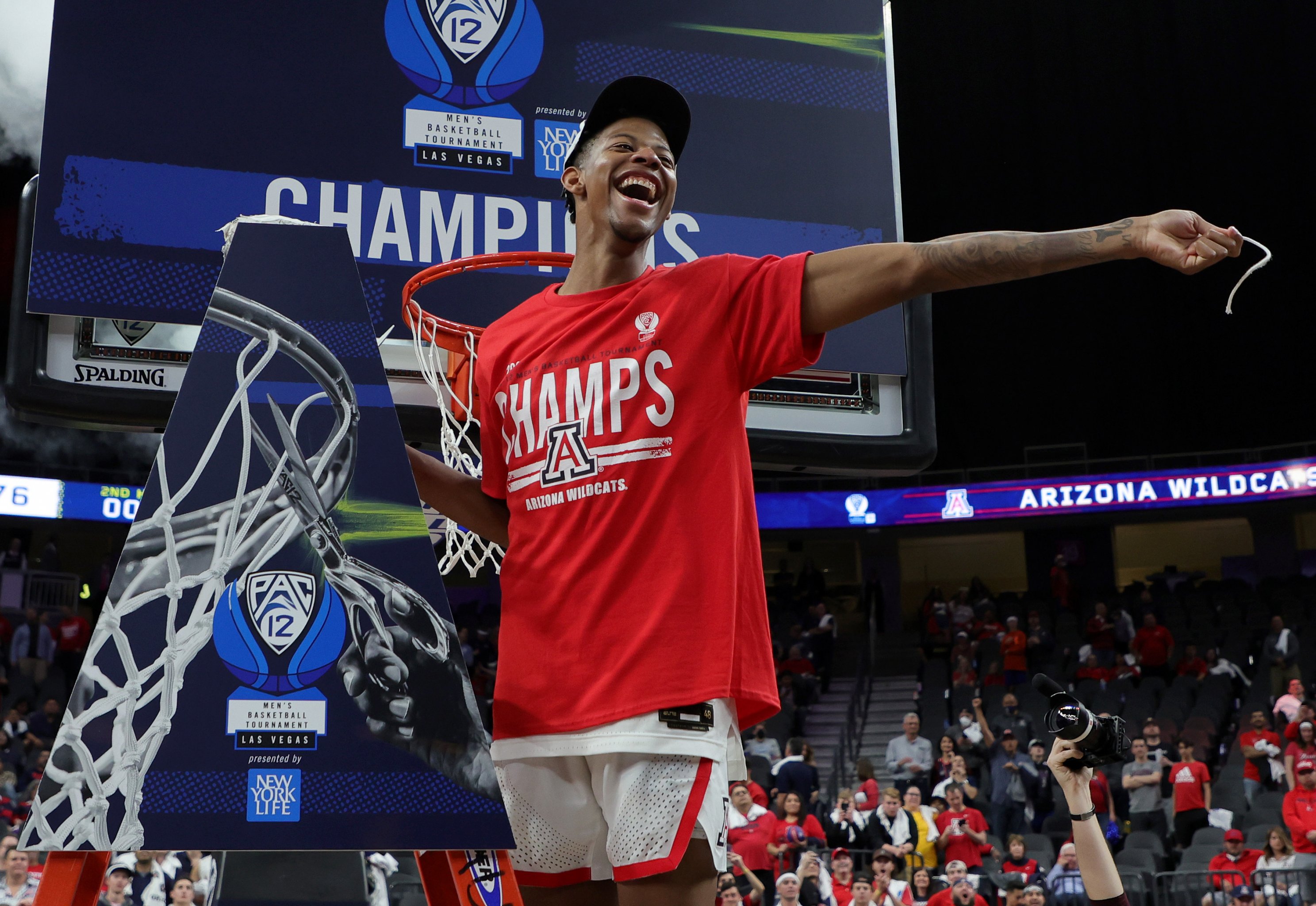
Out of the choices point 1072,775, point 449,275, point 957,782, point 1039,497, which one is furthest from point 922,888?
point 1039,497

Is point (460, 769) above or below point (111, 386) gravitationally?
below

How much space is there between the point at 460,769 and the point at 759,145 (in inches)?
97.9

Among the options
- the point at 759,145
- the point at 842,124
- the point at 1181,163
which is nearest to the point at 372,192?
the point at 759,145

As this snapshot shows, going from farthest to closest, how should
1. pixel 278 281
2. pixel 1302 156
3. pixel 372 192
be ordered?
pixel 1302 156 → pixel 372 192 → pixel 278 281

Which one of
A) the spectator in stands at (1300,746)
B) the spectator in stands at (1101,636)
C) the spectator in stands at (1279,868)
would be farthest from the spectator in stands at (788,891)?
the spectator in stands at (1101,636)

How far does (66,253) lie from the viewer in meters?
3.13

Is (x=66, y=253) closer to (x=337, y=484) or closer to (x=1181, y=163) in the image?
(x=337, y=484)

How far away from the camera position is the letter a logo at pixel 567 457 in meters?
1.95

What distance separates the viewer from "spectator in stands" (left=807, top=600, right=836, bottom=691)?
58.8 ft

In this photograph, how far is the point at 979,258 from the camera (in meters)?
1.82

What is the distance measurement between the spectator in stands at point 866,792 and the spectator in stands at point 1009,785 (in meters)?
0.97

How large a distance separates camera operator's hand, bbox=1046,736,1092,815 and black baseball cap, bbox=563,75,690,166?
1559 mm

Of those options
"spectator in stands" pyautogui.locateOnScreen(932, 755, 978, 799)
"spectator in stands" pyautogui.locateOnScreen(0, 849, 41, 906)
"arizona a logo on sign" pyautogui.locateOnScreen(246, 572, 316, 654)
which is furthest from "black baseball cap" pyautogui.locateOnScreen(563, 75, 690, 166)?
"spectator in stands" pyautogui.locateOnScreen(932, 755, 978, 799)

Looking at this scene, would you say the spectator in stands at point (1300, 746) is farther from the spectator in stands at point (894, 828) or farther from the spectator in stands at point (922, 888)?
the spectator in stands at point (922, 888)
